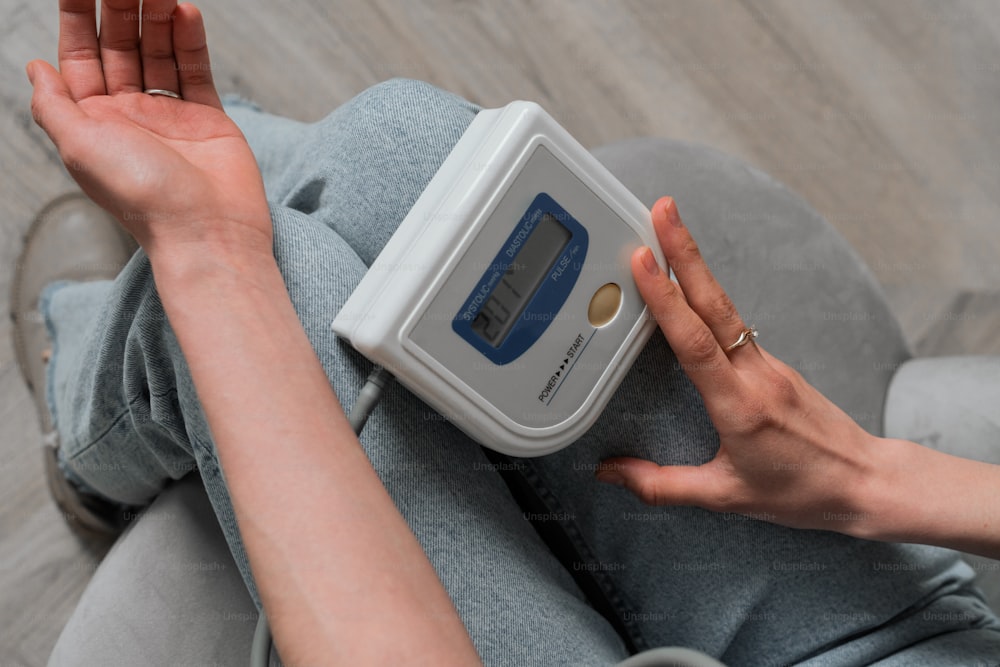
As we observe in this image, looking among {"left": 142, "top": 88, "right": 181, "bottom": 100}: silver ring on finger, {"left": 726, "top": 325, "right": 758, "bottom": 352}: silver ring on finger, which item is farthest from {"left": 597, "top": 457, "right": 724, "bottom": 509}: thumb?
{"left": 142, "top": 88, "right": 181, "bottom": 100}: silver ring on finger

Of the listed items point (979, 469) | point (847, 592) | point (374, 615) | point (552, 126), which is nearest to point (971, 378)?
point (979, 469)

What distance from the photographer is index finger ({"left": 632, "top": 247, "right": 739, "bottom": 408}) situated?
614 millimetres

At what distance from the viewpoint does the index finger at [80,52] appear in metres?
0.66

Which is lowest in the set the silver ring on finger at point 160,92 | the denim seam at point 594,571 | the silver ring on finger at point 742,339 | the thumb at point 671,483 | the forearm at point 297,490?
the denim seam at point 594,571

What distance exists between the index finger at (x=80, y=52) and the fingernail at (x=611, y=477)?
595 mm

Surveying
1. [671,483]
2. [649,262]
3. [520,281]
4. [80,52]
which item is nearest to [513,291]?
[520,281]

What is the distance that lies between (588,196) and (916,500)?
1.33 feet

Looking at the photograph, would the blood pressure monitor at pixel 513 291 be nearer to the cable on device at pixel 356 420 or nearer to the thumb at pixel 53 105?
the cable on device at pixel 356 420

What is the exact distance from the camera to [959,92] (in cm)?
135

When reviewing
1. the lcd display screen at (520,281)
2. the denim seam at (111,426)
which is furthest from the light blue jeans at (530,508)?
the lcd display screen at (520,281)

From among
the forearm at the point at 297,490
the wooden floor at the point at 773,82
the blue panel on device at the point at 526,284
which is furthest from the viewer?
the wooden floor at the point at 773,82

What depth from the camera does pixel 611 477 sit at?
665 mm

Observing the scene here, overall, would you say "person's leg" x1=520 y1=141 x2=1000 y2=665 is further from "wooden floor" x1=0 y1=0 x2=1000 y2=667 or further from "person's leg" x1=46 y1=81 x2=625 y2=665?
"wooden floor" x1=0 y1=0 x2=1000 y2=667

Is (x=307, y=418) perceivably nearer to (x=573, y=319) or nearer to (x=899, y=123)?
(x=573, y=319)
